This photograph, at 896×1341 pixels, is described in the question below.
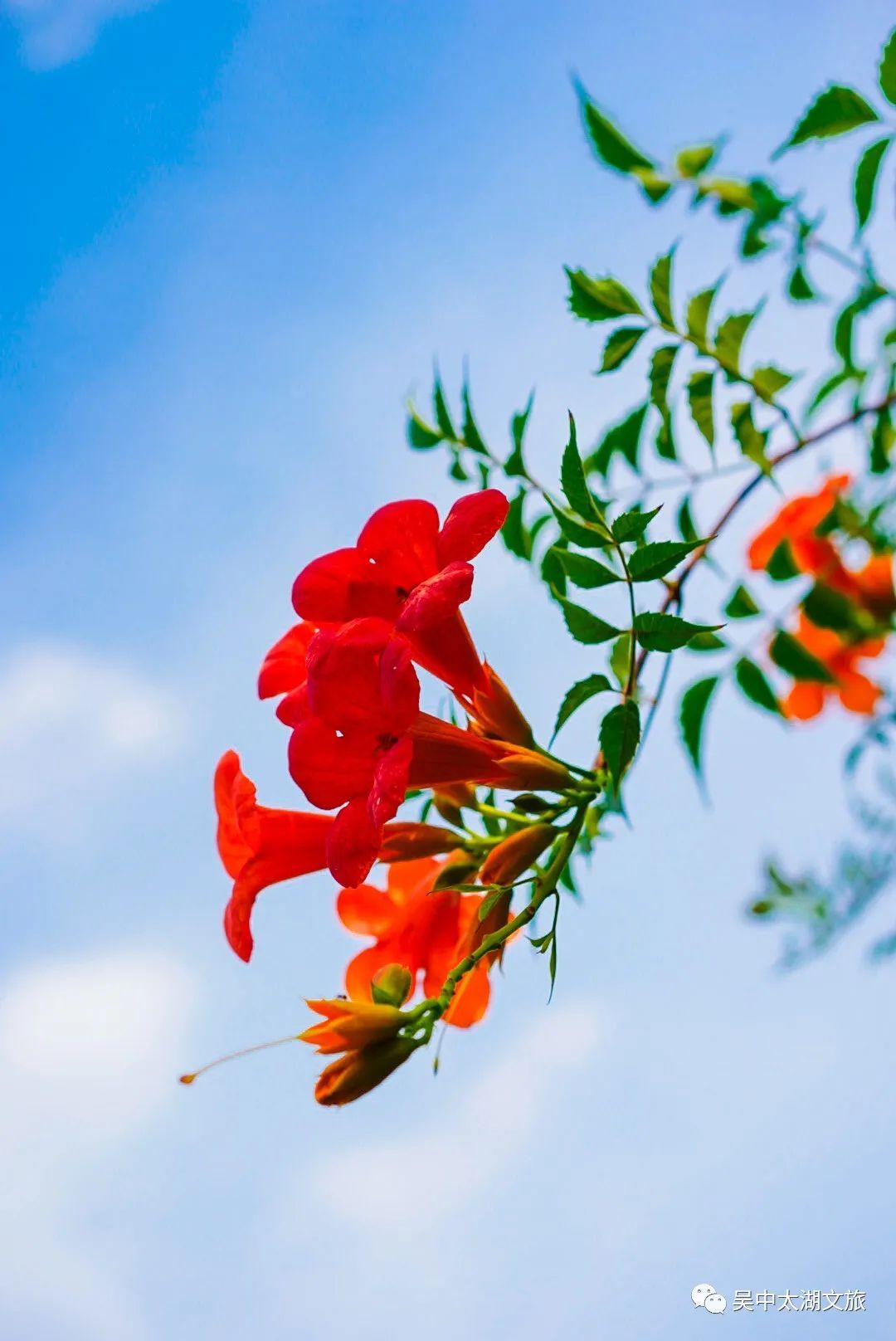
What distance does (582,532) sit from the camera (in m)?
1.70

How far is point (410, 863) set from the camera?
220cm

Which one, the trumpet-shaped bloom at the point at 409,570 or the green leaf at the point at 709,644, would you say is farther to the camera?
the green leaf at the point at 709,644

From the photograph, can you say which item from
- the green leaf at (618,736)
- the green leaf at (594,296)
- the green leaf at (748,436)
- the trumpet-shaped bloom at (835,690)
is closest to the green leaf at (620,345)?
the green leaf at (594,296)

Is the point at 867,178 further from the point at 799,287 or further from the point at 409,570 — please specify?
the point at 409,570

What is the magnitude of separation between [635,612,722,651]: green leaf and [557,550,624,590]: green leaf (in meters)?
0.07

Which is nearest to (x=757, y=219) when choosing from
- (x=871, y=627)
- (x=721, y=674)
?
(x=721, y=674)

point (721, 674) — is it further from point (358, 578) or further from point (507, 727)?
point (358, 578)

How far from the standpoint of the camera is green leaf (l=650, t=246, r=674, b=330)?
223 centimetres

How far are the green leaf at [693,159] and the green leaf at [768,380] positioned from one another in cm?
59

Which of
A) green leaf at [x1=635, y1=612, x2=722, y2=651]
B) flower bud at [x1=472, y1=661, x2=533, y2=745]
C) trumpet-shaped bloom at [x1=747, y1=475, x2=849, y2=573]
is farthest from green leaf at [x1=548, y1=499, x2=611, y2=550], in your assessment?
trumpet-shaped bloom at [x1=747, y1=475, x2=849, y2=573]

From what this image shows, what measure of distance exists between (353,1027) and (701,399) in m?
1.45

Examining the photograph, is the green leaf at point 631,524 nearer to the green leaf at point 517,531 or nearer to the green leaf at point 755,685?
the green leaf at point 517,531

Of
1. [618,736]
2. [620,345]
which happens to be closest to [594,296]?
[620,345]

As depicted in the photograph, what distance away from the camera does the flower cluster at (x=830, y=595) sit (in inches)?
118
